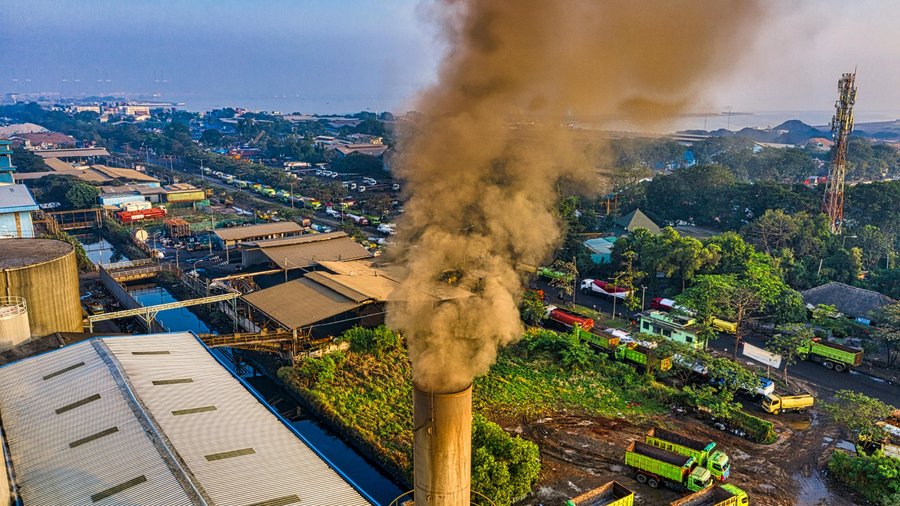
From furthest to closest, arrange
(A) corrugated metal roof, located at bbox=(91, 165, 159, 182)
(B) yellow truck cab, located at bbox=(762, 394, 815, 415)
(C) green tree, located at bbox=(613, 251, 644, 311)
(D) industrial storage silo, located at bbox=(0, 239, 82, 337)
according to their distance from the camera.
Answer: (A) corrugated metal roof, located at bbox=(91, 165, 159, 182) < (C) green tree, located at bbox=(613, 251, 644, 311) < (D) industrial storage silo, located at bbox=(0, 239, 82, 337) < (B) yellow truck cab, located at bbox=(762, 394, 815, 415)

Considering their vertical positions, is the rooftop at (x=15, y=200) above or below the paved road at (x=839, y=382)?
above

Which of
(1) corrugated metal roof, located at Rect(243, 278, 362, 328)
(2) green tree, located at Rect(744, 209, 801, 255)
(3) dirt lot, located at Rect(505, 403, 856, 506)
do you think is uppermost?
(2) green tree, located at Rect(744, 209, 801, 255)

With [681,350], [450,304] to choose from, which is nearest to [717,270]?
[681,350]

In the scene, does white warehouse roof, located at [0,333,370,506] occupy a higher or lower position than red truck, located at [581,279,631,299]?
higher

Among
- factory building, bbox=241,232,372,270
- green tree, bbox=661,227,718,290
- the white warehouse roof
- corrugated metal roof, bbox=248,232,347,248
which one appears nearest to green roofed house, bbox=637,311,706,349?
green tree, bbox=661,227,718,290

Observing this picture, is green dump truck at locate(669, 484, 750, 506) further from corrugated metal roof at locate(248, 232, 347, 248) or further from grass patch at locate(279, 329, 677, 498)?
corrugated metal roof at locate(248, 232, 347, 248)

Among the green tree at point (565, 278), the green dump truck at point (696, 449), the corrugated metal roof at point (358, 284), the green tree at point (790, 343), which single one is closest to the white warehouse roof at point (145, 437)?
the corrugated metal roof at point (358, 284)

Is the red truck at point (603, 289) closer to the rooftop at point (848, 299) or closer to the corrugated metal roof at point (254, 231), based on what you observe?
the rooftop at point (848, 299)
